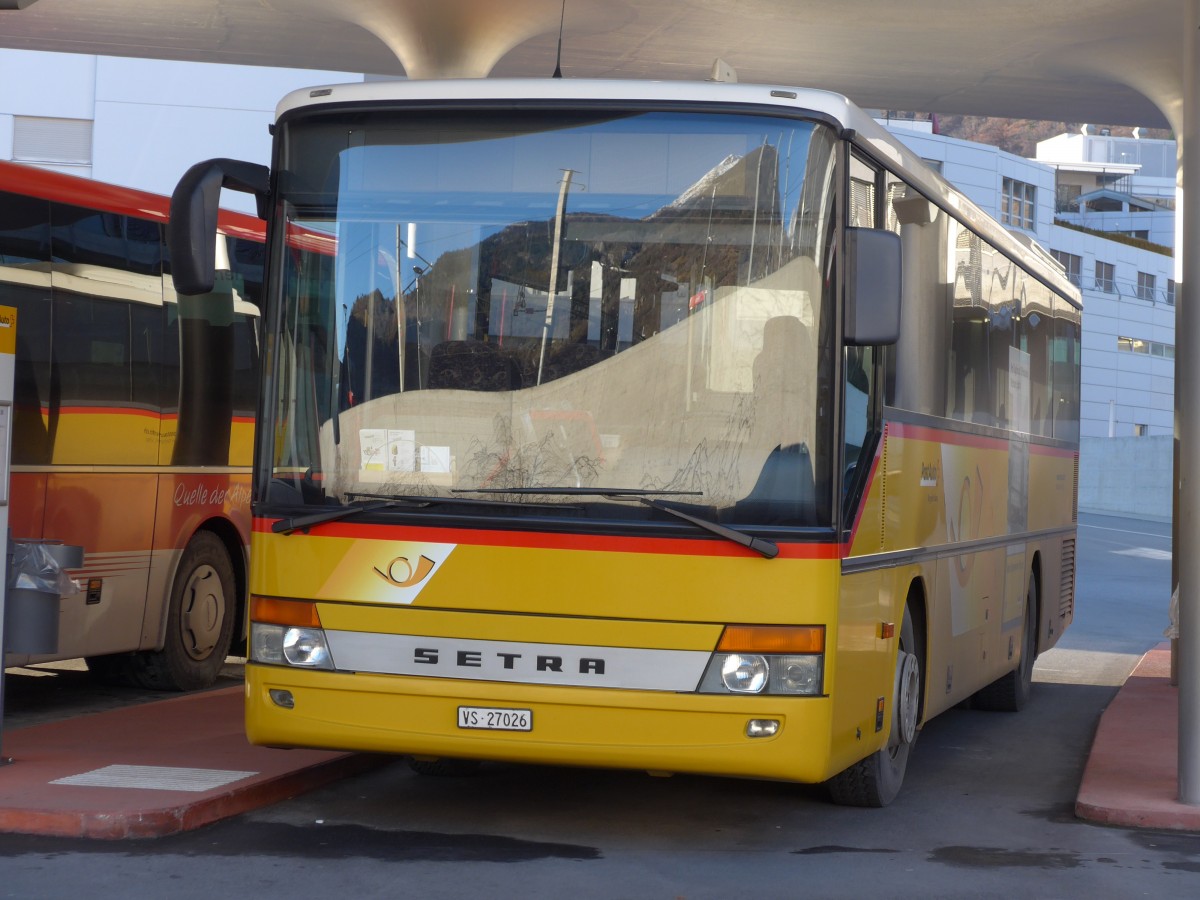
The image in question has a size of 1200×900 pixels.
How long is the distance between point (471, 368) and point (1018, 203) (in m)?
74.9

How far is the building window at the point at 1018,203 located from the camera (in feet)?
254

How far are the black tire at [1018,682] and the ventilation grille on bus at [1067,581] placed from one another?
1.31 metres

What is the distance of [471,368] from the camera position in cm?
693

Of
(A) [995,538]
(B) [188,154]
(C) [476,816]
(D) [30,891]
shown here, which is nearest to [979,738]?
(A) [995,538]

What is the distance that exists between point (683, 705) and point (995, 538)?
468 cm

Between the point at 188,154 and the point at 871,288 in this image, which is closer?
the point at 871,288

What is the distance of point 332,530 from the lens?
704cm

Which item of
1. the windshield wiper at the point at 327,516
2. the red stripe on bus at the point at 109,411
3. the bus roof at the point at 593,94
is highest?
the bus roof at the point at 593,94

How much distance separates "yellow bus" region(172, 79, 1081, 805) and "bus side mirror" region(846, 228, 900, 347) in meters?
0.01

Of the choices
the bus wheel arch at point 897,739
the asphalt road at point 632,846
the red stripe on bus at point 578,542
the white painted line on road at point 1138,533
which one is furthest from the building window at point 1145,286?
the red stripe on bus at point 578,542

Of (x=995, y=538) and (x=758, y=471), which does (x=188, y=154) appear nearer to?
(x=995, y=538)

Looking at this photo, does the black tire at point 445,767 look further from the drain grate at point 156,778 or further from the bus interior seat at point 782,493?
the bus interior seat at point 782,493

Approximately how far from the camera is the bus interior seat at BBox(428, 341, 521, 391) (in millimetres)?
6910

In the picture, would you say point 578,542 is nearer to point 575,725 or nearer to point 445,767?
point 575,725
